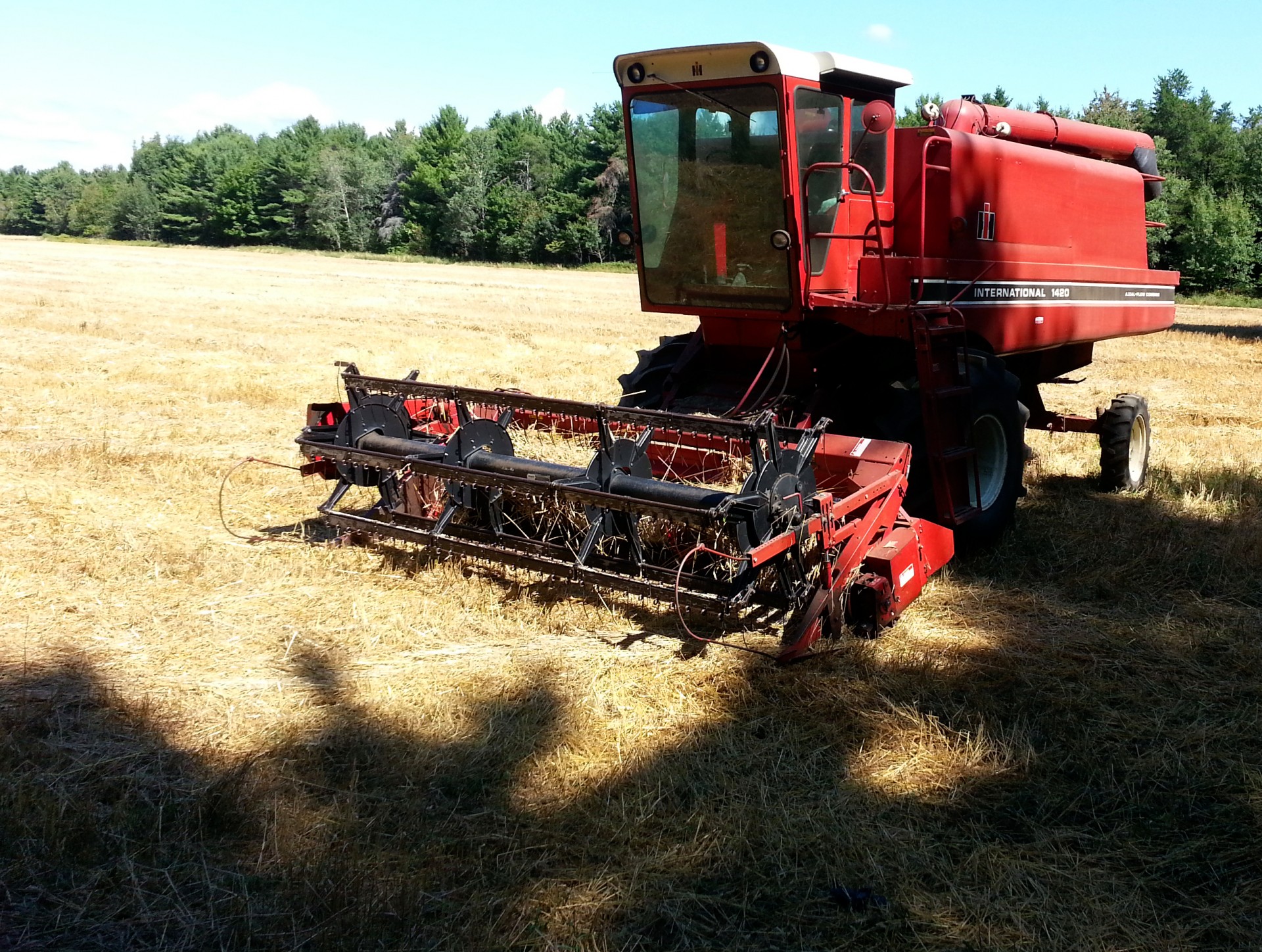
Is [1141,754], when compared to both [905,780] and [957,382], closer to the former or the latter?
[905,780]

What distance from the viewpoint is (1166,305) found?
868cm

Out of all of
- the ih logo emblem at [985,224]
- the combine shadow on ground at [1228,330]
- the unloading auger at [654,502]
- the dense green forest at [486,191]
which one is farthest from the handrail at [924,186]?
the dense green forest at [486,191]

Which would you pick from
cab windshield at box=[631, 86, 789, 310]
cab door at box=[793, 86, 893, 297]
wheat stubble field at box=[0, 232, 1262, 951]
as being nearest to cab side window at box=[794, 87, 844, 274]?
cab door at box=[793, 86, 893, 297]

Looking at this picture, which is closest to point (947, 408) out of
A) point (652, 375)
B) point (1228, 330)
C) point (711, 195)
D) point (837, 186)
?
point (837, 186)

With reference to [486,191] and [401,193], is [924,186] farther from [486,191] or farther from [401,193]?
[401,193]

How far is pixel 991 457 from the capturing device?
20.6ft

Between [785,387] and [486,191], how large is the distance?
158ft

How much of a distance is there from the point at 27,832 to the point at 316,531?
303 centimetres

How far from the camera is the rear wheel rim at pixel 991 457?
20.1ft

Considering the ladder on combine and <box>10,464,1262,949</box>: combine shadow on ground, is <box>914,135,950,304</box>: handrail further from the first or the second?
<box>10,464,1262,949</box>: combine shadow on ground

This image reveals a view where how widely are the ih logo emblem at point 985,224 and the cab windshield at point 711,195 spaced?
4.27ft

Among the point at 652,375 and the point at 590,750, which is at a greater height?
the point at 652,375

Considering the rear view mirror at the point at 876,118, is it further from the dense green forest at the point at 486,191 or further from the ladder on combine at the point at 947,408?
the dense green forest at the point at 486,191

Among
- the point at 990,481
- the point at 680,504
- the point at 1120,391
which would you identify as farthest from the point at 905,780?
the point at 1120,391
